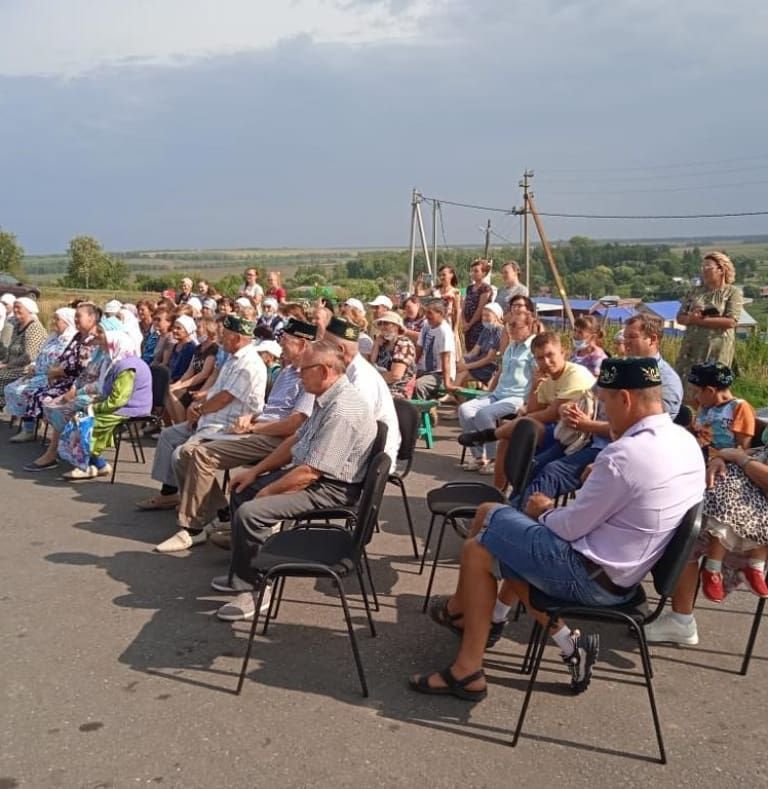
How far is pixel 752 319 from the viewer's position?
43.4 ft

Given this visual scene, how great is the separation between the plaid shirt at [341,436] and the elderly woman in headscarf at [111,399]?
332cm

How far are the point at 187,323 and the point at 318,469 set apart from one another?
19.4ft

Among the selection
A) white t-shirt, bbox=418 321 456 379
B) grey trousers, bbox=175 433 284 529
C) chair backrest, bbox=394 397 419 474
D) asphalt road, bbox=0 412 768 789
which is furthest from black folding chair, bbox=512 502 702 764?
white t-shirt, bbox=418 321 456 379

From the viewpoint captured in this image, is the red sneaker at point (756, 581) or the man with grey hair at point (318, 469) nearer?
the red sneaker at point (756, 581)

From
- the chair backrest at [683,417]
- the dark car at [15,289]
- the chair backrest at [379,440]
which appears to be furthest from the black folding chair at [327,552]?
the dark car at [15,289]

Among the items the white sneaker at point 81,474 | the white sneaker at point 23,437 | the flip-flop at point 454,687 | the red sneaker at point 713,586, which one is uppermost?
the red sneaker at point 713,586

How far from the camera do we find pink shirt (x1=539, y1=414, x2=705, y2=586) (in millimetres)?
2949

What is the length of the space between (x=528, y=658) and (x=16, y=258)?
2496 inches

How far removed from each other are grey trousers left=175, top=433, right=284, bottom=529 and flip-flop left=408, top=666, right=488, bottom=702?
90.0 inches

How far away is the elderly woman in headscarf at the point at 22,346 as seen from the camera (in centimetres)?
915

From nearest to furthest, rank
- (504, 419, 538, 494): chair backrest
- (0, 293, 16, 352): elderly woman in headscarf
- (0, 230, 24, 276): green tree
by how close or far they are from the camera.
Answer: (504, 419, 538, 494): chair backrest → (0, 293, 16, 352): elderly woman in headscarf → (0, 230, 24, 276): green tree

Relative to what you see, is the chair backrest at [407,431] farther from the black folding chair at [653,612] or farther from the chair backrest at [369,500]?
the black folding chair at [653,612]

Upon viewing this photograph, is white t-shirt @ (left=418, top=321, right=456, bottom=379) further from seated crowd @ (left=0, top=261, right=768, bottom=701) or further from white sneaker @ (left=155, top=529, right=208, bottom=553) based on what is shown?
white sneaker @ (left=155, top=529, right=208, bottom=553)

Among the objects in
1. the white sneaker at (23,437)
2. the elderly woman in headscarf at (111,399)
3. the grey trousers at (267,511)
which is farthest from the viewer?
the white sneaker at (23,437)
